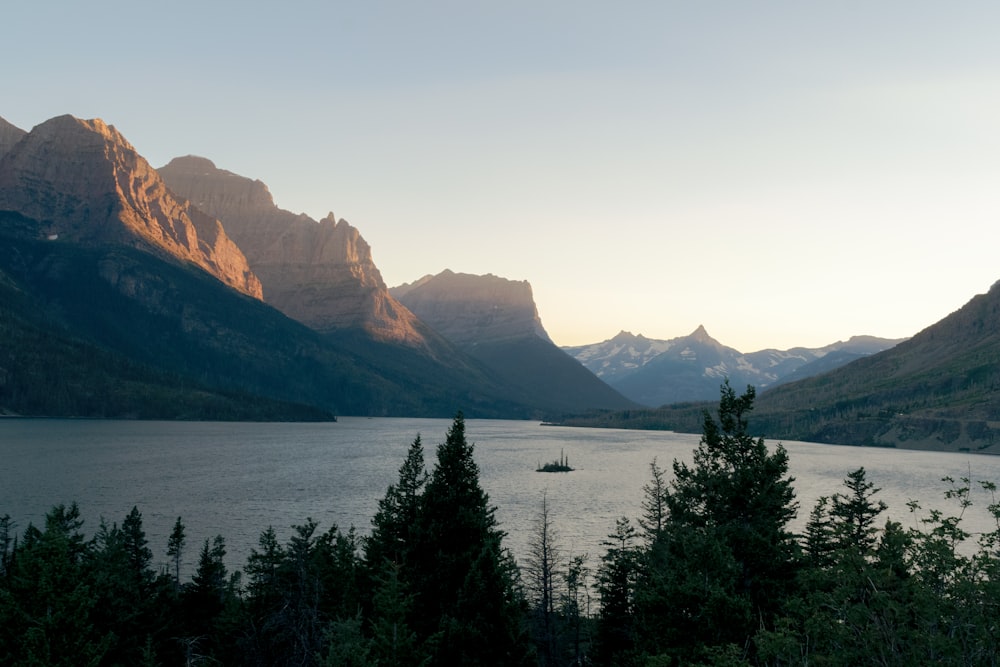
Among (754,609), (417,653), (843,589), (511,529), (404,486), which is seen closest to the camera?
(843,589)

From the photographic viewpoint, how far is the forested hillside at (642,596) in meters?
18.2

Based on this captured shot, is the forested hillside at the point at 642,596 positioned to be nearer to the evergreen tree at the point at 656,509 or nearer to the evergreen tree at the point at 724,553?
the evergreen tree at the point at 724,553

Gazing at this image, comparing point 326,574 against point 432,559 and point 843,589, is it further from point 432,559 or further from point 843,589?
point 843,589

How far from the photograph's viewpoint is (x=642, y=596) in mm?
26156

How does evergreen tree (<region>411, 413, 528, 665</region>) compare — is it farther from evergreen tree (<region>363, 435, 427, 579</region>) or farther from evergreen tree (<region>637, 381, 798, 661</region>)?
evergreen tree (<region>363, 435, 427, 579</region>)

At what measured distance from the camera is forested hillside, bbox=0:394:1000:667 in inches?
718

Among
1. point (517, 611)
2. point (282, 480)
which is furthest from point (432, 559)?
point (282, 480)

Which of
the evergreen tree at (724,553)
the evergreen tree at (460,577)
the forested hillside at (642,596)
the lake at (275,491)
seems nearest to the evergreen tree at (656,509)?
the forested hillside at (642,596)

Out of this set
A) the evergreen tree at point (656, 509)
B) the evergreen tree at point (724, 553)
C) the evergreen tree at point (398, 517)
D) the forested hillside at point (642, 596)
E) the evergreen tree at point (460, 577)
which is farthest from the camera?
the evergreen tree at point (656, 509)

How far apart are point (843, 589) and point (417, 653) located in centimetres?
1503

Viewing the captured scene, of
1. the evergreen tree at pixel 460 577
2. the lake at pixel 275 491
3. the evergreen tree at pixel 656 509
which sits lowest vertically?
the lake at pixel 275 491

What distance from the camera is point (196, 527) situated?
3883 inches

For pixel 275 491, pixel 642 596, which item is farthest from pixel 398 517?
pixel 275 491

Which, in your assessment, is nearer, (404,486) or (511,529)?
(404,486)
